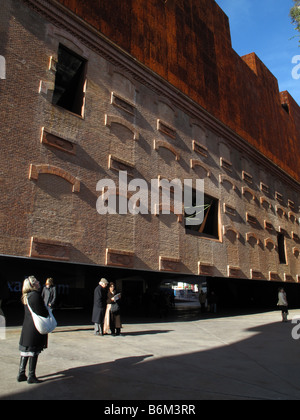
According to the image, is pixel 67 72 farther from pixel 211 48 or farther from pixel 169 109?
pixel 211 48

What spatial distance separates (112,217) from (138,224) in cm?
149

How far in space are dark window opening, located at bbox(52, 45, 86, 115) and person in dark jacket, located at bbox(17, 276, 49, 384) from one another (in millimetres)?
10309

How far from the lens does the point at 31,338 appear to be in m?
4.75

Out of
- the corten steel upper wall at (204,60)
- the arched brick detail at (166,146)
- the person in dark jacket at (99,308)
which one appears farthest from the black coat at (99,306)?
the corten steel upper wall at (204,60)

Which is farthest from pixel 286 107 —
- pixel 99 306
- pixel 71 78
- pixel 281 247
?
pixel 99 306

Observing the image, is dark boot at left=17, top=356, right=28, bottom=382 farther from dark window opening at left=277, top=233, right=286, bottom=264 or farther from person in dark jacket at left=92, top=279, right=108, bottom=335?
dark window opening at left=277, top=233, right=286, bottom=264

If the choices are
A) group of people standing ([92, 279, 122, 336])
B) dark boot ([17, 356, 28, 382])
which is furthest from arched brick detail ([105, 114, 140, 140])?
dark boot ([17, 356, 28, 382])

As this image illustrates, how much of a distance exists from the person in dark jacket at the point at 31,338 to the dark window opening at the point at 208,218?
13.5 metres

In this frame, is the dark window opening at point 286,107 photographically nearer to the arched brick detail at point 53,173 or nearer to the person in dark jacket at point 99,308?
the arched brick detail at point 53,173

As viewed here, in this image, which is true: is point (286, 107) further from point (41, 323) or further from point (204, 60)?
point (41, 323)

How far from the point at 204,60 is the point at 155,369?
67.9 feet

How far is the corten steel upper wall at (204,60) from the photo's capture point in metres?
15.9

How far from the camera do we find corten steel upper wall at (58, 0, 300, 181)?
15.9 m
